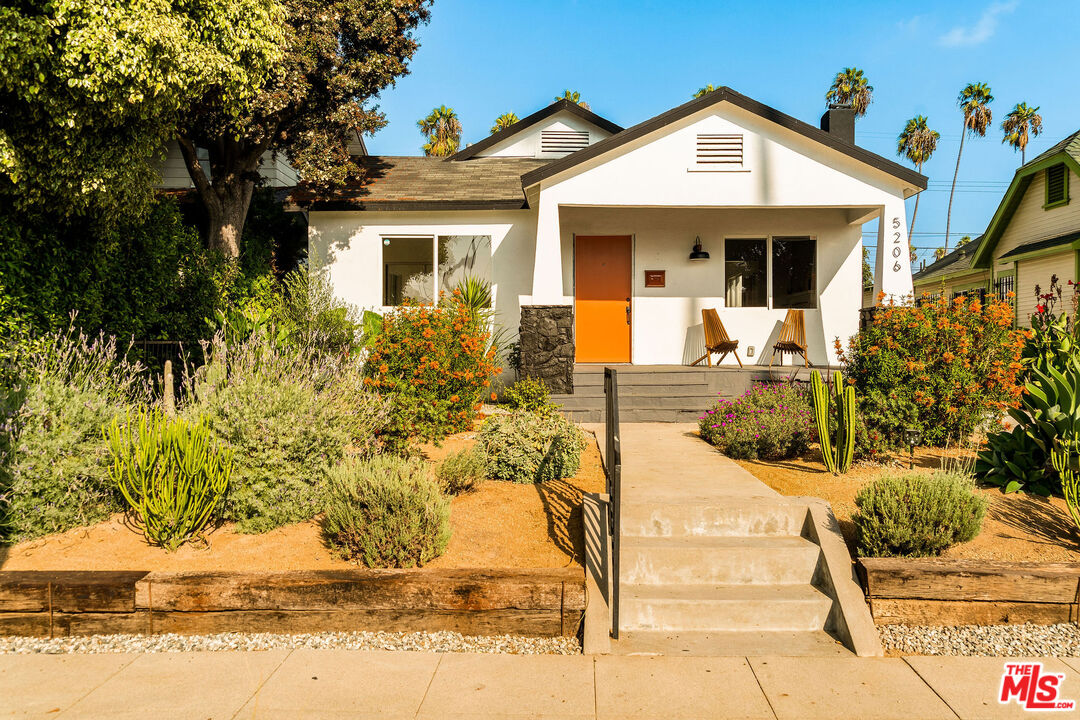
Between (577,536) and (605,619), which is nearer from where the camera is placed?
(605,619)

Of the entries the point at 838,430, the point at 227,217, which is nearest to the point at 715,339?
the point at 838,430

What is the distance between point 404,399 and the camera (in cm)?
630

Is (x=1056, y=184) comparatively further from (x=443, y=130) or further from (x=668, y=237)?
(x=443, y=130)

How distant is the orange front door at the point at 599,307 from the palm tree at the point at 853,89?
30.1 m

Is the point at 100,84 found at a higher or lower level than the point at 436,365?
higher

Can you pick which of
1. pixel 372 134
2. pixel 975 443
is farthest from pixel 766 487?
pixel 372 134

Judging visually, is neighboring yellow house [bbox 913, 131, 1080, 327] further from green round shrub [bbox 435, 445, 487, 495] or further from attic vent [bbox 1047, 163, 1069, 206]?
green round shrub [bbox 435, 445, 487, 495]

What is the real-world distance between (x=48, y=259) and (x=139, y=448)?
353cm

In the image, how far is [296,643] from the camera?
3.58 metres

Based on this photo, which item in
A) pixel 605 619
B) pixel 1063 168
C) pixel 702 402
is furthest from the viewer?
pixel 1063 168

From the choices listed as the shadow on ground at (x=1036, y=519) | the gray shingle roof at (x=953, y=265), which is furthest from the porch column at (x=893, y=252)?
the gray shingle roof at (x=953, y=265)

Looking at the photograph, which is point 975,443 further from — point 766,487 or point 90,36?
point 90,36

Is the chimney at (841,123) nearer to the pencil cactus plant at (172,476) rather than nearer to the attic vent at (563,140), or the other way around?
the attic vent at (563,140)

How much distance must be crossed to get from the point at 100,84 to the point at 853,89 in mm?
37626
